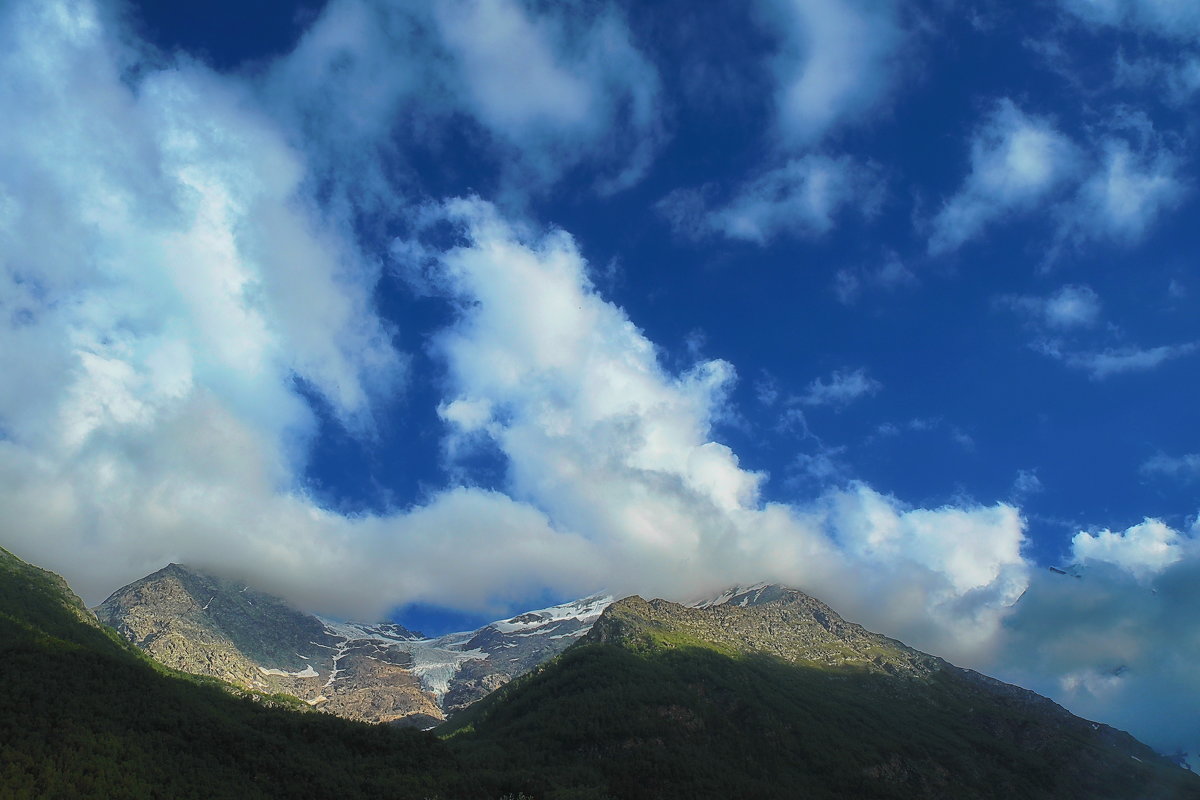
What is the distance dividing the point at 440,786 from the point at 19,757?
9974 cm

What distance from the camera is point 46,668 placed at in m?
179

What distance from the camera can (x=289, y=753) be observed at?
18900 cm

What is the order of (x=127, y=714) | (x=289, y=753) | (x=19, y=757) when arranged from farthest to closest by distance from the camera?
(x=289, y=753)
(x=127, y=714)
(x=19, y=757)

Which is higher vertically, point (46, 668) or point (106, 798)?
point (46, 668)

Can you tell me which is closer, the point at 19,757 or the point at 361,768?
the point at 19,757

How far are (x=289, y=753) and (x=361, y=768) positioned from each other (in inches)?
803

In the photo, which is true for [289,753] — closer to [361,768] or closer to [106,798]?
[361,768]

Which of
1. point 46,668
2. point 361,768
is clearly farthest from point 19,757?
point 361,768

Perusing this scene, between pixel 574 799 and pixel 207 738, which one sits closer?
pixel 207 738

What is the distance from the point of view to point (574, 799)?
641 feet

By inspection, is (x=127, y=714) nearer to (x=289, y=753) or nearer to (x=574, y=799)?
(x=289, y=753)


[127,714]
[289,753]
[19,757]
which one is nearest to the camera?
[19,757]

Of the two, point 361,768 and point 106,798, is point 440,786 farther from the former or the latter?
point 106,798

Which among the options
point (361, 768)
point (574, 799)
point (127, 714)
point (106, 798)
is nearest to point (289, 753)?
point (361, 768)
